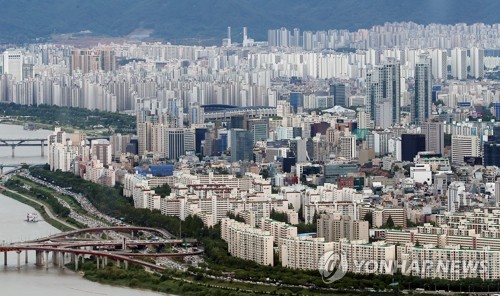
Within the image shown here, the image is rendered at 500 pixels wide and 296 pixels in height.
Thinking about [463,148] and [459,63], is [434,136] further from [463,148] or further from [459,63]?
[459,63]

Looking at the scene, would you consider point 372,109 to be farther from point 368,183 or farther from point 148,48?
point 148,48

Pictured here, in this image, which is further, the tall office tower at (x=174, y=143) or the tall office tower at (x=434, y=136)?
the tall office tower at (x=174, y=143)

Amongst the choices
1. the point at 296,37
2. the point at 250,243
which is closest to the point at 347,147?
the point at 250,243

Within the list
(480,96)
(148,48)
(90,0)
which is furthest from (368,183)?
(90,0)

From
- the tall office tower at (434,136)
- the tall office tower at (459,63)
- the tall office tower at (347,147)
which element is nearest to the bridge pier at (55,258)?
the tall office tower at (347,147)

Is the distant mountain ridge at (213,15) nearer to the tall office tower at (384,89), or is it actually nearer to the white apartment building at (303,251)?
the tall office tower at (384,89)

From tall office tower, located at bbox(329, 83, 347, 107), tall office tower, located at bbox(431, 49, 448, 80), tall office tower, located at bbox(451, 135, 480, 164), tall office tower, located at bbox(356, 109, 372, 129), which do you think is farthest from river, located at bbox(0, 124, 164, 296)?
tall office tower, located at bbox(431, 49, 448, 80)

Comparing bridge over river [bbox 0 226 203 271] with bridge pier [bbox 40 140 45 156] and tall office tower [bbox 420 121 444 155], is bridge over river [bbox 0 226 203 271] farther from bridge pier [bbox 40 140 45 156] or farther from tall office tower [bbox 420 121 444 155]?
bridge pier [bbox 40 140 45 156]
